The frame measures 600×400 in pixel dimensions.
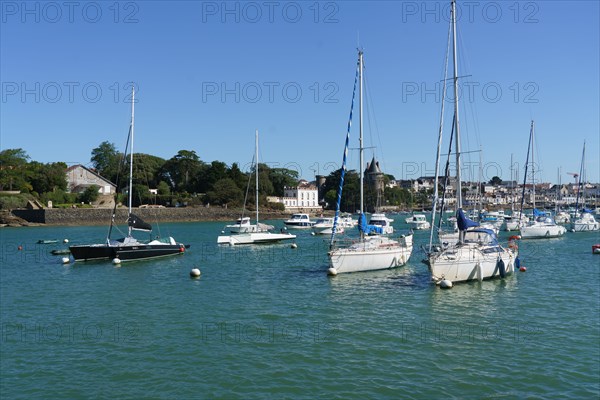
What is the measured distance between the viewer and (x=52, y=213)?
9775cm

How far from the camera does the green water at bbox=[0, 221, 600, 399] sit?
47.0ft

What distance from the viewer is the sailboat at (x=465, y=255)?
27484 millimetres

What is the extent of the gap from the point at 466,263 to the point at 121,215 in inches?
3511

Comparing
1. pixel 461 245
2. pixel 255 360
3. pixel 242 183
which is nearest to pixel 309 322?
pixel 255 360

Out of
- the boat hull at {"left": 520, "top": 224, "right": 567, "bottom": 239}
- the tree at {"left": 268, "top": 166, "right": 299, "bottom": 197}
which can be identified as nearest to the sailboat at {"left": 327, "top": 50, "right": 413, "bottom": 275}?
the boat hull at {"left": 520, "top": 224, "right": 567, "bottom": 239}

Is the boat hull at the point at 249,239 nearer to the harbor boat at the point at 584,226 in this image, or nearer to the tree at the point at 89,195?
the harbor boat at the point at 584,226

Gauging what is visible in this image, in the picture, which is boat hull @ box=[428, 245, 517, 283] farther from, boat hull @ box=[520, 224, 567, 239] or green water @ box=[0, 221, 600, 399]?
boat hull @ box=[520, 224, 567, 239]

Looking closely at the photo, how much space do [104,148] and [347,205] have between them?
271 feet

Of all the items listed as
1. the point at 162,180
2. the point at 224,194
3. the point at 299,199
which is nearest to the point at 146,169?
the point at 162,180

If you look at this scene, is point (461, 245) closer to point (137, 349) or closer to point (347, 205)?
point (137, 349)

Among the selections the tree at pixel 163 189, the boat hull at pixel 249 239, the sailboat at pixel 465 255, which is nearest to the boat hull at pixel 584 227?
the boat hull at pixel 249 239

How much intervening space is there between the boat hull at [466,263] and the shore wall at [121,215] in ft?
272

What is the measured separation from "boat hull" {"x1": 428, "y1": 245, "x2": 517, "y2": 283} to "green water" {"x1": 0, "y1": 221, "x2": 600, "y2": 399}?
0.81 m

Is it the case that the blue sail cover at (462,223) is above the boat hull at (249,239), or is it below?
above
